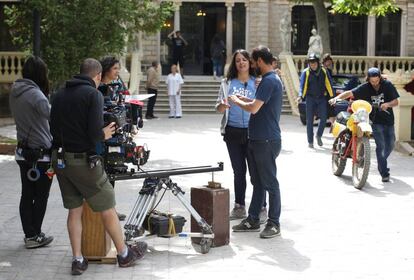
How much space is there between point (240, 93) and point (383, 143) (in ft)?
13.6

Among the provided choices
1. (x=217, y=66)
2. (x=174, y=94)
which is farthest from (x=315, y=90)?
(x=217, y=66)

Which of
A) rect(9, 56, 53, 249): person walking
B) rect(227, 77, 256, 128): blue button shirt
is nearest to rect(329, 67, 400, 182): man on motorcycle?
rect(227, 77, 256, 128): blue button shirt

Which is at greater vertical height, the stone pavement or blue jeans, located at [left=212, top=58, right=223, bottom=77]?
blue jeans, located at [left=212, top=58, right=223, bottom=77]

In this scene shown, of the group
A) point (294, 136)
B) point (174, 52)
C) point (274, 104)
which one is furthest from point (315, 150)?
point (174, 52)

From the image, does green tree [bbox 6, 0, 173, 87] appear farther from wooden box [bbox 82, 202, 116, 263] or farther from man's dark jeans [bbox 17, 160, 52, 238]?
wooden box [bbox 82, 202, 116, 263]

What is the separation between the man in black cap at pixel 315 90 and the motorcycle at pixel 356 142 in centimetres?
373

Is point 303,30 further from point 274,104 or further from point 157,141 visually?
point 274,104

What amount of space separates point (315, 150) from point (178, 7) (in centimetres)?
1908

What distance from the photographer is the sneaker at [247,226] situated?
8.77m

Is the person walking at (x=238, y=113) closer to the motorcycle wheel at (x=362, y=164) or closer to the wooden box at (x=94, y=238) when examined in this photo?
the wooden box at (x=94, y=238)

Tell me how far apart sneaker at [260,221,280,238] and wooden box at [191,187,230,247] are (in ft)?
1.66

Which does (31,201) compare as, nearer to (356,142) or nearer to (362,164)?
(362,164)

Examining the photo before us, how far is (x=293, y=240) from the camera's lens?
852cm

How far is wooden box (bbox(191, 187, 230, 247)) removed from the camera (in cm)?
794
